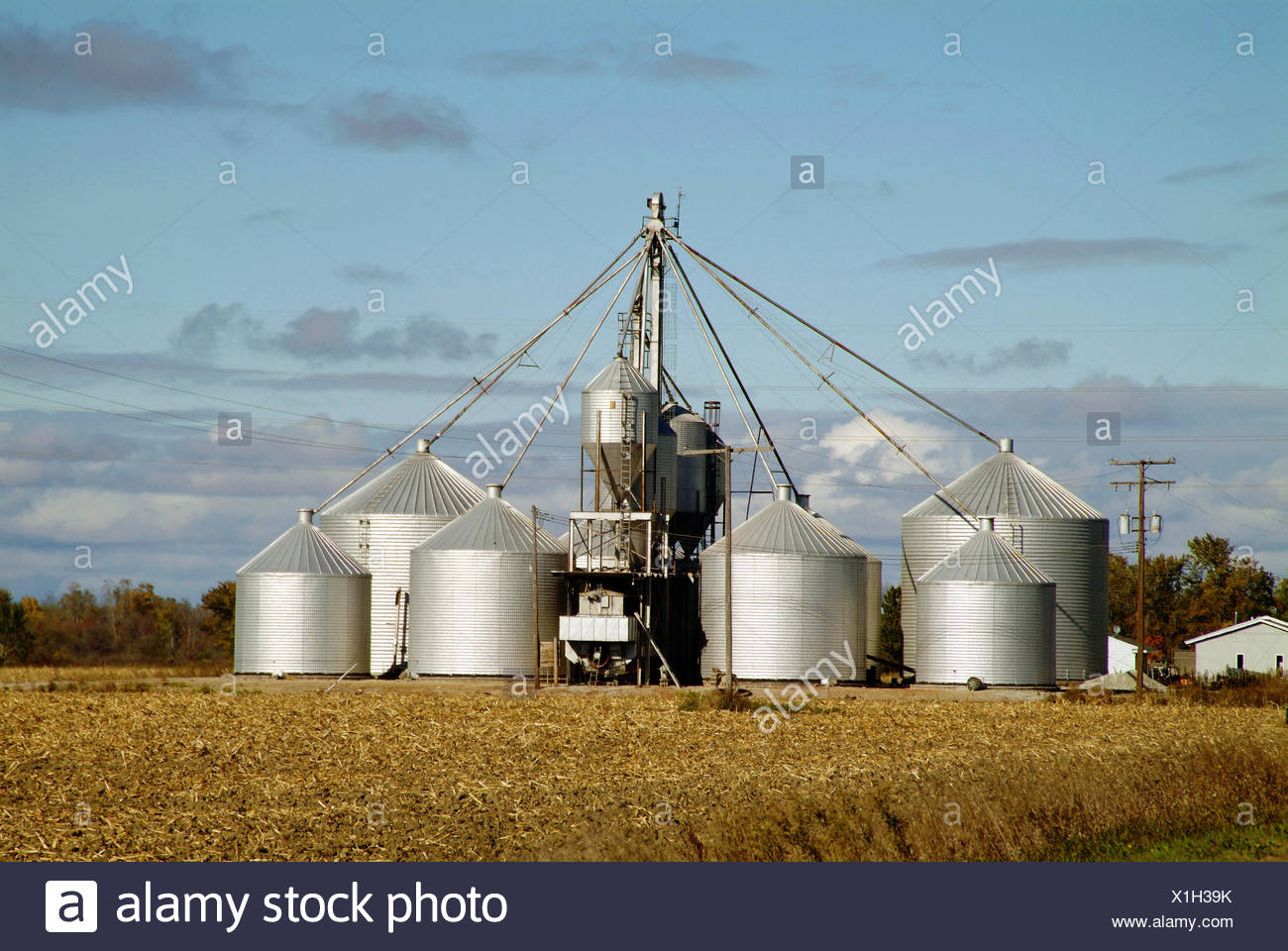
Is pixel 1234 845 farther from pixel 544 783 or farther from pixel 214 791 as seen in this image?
pixel 214 791

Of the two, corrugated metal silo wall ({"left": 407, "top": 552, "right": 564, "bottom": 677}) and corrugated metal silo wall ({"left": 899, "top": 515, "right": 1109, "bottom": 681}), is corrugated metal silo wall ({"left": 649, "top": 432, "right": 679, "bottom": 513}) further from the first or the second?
corrugated metal silo wall ({"left": 899, "top": 515, "right": 1109, "bottom": 681})

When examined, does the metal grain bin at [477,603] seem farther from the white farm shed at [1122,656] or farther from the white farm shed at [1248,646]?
the white farm shed at [1248,646]

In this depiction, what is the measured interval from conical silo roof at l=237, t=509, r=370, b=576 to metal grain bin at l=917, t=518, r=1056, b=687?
26.2 metres

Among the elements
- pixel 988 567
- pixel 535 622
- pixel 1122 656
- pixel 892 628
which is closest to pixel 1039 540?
pixel 988 567

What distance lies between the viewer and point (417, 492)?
250ft

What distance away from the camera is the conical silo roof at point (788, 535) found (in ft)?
221

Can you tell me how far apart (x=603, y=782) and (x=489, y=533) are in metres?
38.7

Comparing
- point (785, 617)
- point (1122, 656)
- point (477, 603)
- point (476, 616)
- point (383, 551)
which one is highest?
point (383, 551)

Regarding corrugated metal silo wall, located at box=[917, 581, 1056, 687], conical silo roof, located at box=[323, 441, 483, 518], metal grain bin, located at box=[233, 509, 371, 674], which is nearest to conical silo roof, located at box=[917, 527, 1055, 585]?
corrugated metal silo wall, located at box=[917, 581, 1056, 687]

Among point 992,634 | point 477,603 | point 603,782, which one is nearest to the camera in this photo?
point 603,782

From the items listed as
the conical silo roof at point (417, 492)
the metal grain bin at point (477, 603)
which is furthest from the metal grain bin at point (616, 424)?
the conical silo roof at point (417, 492)

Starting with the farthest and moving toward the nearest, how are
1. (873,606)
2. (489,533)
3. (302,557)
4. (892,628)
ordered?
(892,628)
(873,606)
(302,557)
(489,533)

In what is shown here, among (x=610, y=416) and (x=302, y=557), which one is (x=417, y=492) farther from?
(x=610, y=416)

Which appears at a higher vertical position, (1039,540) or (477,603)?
(1039,540)
